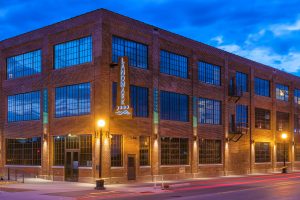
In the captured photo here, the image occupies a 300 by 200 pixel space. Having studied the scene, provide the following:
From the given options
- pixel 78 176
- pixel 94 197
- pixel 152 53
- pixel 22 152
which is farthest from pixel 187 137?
pixel 94 197

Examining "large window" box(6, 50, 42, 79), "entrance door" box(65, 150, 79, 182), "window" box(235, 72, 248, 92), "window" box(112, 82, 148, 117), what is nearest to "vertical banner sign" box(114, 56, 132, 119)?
"window" box(112, 82, 148, 117)

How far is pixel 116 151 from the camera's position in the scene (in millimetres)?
39156

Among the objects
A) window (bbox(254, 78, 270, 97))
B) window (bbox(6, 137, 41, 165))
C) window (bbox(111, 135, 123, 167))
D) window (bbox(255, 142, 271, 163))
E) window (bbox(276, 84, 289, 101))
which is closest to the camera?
window (bbox(111, 135, 123, 167))

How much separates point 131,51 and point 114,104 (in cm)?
531

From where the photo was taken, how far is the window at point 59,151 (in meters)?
41.0

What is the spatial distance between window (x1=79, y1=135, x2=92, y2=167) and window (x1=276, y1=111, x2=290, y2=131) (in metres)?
33.6

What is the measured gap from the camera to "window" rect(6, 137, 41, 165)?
4384 cm

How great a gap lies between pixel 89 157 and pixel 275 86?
1349 inches

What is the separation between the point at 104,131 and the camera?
1490 inches

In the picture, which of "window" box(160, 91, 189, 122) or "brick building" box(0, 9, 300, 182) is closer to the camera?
"brick building" box(0, 9, 300, 182)

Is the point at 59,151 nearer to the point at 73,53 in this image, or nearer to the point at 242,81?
the point at 73,53

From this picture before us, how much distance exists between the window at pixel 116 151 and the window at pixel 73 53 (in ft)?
22.4

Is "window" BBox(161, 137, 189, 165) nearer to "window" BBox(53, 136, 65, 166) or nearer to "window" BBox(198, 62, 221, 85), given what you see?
"window" BBox(198, 62, 221, 85)

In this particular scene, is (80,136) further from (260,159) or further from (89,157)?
(260,159)
